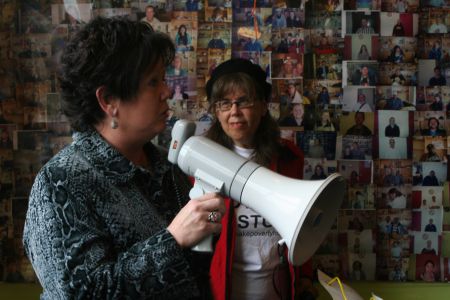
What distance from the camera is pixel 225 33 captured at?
1721 millimetres

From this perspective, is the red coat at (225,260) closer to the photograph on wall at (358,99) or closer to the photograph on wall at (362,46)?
the photograph on wall at (358,99)

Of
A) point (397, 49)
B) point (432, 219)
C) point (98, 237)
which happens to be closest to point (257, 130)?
point (397, 49)

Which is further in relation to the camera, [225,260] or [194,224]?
[225,260]

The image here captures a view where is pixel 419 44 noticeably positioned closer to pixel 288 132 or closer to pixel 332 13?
pixel 332 13

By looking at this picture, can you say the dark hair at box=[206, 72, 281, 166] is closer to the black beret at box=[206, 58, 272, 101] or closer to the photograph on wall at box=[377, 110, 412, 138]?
the black beret at box=[206, 58, 272, 101]

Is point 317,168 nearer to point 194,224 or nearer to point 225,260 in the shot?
point 225,260

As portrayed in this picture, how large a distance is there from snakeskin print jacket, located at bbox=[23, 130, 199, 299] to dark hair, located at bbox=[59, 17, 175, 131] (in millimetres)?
106

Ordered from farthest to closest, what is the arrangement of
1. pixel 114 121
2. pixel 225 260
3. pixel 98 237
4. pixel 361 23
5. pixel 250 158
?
pixel 361 23, pixel 250 158, pixel 225 260, pixel 114 121, pixel 98 237

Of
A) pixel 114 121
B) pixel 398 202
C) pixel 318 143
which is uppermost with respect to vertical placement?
pixel 114 121

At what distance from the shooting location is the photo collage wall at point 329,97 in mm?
1710

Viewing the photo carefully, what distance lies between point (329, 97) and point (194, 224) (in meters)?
1.07

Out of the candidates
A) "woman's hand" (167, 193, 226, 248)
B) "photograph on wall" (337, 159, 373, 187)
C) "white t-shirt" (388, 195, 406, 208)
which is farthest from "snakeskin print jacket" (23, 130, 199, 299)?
"white t-shirt" (388, 195, 406, 208)

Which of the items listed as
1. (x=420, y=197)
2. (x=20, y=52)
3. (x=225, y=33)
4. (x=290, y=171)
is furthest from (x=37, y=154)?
(x=420, y=197)

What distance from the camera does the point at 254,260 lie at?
1.45m
